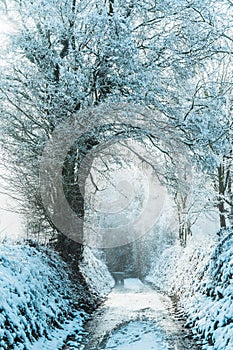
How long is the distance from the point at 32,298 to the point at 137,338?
248 cm

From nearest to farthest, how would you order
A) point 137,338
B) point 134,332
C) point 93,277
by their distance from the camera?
point 137,338
point 134,332
point 93,277

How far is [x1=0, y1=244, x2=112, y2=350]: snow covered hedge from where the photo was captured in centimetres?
648

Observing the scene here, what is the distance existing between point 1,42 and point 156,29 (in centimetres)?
487

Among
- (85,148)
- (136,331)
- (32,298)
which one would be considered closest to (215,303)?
(136,331)

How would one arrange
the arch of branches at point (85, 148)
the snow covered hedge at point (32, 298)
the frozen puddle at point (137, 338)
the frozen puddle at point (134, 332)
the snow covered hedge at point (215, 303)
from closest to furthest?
the snow covered hedge at point (32, 298) < the snow covered hedge at point (215, 303) < the frozen puddle at point (137, 338) < the frozen puddle at point (134, 332) < the arch of branches at point (85, 148)

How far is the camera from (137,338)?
8023 mm

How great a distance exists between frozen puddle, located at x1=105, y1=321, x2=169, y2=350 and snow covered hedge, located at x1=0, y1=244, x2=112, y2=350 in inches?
49.3

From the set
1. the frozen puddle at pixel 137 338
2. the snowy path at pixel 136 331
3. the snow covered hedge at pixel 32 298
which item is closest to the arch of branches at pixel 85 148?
the snow covered hedge at pixel 32 298

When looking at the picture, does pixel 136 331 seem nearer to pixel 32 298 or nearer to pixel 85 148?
pixel 32 298

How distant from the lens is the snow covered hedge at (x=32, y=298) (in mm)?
6484

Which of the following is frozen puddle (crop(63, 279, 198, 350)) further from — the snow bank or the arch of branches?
the snow bank

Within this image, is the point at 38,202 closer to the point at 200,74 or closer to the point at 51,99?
the point at 51,99

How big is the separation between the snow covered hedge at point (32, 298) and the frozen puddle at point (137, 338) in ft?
4.11

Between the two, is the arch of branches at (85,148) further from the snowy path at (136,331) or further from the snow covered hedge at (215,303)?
the snowy path at (136,331)
